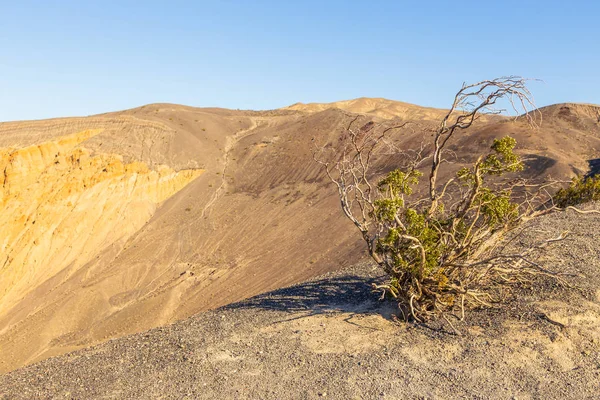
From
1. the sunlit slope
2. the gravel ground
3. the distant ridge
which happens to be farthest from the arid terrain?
the distant ridge

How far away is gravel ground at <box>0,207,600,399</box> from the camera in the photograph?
7211 millimetres

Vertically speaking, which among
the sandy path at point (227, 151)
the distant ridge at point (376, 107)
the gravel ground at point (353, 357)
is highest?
the distant ridge at point (376, 107)

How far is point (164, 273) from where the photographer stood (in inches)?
976

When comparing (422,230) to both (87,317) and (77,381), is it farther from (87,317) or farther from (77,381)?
(87,317)

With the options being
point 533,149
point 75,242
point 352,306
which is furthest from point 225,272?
point 533,149

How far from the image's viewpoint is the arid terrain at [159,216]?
21.7 meters

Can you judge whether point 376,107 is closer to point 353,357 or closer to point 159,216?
point 159,216

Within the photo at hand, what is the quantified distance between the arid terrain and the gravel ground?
2.41 metres

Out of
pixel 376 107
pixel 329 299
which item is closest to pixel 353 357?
pixel 329 299

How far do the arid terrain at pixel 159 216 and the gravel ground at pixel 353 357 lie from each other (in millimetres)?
2410

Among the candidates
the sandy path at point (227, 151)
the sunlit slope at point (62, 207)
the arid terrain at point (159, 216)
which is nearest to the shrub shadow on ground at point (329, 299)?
the arid terrain at point (159, 216)

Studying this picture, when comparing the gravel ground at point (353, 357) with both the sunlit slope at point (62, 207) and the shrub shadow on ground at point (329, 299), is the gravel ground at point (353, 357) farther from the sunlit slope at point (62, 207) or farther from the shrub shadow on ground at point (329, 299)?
the sunlit slope at point (62, 207)

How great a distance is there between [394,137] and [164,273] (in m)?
18.6

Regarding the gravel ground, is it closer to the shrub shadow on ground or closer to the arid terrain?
the shrub shadow on ground
